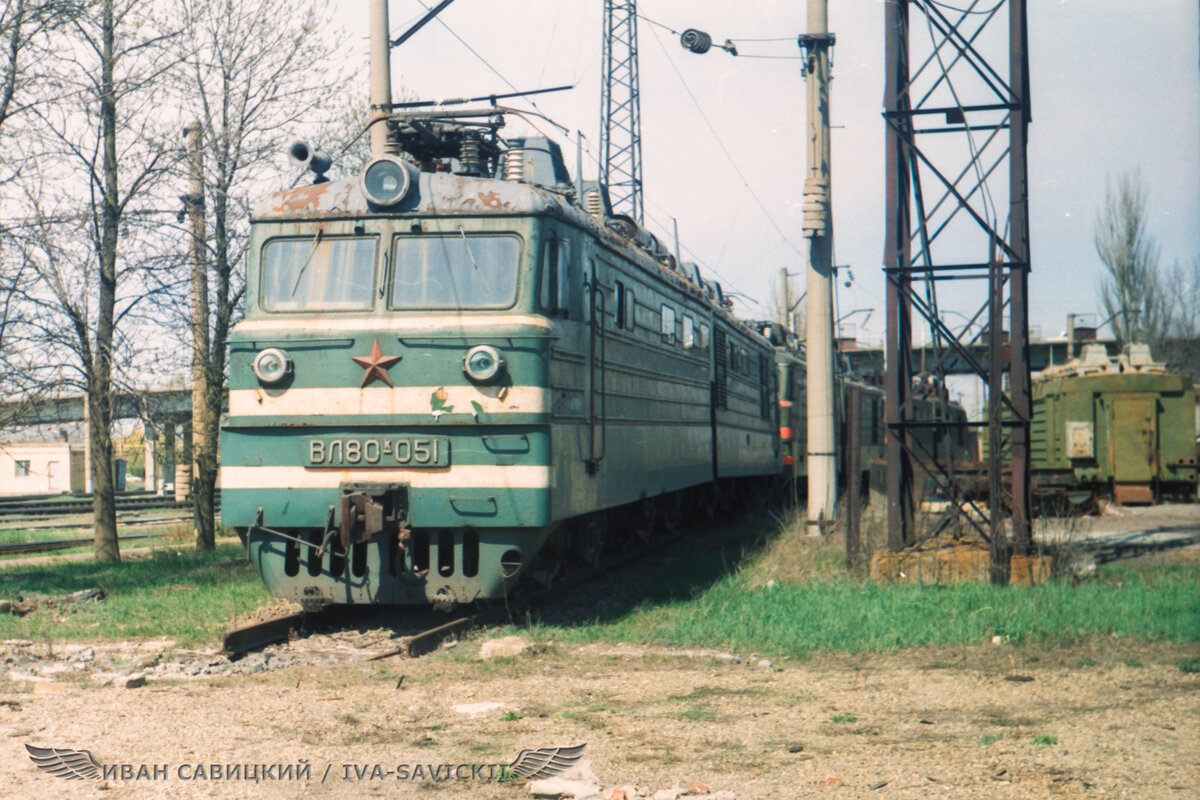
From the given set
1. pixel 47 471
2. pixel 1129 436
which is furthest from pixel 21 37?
pixel 47 471

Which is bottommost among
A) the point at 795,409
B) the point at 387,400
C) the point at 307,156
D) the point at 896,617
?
the point at 896,617

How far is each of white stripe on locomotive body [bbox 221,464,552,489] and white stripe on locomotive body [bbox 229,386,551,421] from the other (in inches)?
15.6

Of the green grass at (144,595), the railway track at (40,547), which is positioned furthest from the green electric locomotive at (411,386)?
the railway track at (40,547)

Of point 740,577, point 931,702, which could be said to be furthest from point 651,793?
point 740,577

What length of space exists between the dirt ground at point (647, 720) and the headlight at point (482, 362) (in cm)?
190

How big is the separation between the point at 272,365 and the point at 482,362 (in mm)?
1561

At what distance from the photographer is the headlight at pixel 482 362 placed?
850cm

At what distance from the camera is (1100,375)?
2212 centimetres

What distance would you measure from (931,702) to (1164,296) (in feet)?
130

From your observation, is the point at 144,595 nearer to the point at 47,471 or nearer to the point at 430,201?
the point at 430,201

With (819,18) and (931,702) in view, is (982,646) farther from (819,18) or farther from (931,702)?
(819,18)

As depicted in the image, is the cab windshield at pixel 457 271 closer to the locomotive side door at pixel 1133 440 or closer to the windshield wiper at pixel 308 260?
the windshield wiper at pixel 308 260

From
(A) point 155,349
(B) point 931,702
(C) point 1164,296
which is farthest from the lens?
(C) point 1164,296

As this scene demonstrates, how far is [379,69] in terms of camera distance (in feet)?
41.6
